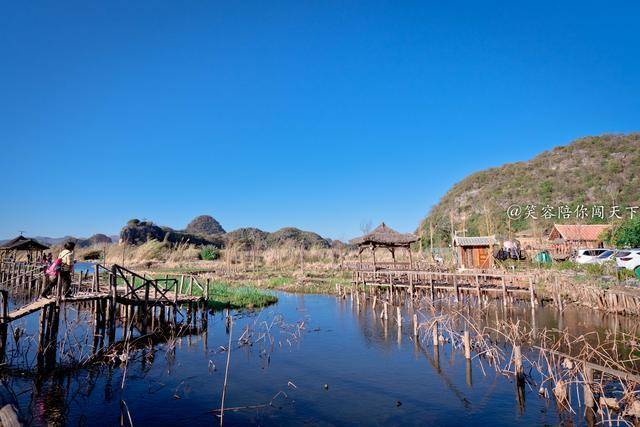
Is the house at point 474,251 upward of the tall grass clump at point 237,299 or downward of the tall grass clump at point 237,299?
upward

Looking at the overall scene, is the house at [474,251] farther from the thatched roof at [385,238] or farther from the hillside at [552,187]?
the hillside at [552,187]

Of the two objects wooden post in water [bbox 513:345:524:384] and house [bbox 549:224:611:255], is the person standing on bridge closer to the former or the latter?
wooden post in water [bbox 513:345:524:384]

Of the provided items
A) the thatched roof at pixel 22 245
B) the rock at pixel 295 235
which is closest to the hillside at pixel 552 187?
the rock at pixel 295 235

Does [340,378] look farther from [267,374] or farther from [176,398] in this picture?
[176,398]

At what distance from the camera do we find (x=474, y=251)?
2936 centimetres

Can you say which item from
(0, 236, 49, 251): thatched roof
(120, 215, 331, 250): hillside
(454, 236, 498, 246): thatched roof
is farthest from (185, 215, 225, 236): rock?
(454, 236, 498, 246): thatched roof

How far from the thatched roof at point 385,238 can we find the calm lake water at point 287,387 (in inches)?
481

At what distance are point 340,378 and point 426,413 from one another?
110 inches

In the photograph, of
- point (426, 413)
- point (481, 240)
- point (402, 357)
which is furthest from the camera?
point (481, 240)

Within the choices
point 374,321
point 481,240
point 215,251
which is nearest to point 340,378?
point 374,321

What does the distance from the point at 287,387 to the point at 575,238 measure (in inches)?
1447

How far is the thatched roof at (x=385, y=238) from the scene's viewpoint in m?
26.7

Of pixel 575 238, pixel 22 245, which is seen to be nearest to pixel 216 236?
pixel 22 245

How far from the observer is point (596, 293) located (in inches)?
666
